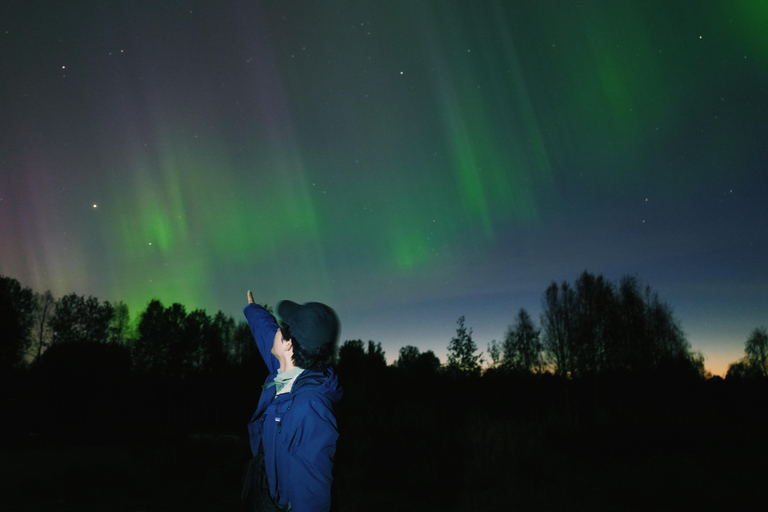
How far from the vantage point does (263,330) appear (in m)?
3.64

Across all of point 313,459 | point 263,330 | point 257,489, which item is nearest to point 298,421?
point 313,459

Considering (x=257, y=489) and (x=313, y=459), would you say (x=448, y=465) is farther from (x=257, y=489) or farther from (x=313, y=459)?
(x=313, y=459)

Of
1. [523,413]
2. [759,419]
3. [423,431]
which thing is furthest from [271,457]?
[759,419]

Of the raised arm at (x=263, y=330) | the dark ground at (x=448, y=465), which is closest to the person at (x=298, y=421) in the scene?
the raised arm at (x=263, y=330)

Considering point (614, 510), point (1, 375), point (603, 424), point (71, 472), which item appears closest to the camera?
point (614, 510)

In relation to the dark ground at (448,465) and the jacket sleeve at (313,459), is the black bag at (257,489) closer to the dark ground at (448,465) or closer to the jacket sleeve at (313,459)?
the jacket sleeve at (313,459)

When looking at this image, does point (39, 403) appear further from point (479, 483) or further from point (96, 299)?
point (96, 299)

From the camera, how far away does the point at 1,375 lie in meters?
27.2

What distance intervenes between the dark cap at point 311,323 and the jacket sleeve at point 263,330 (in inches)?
26.1

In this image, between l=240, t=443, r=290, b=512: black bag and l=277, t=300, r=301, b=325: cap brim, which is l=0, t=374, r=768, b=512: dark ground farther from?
l=277, t=300, r=301, b=325: cap brim

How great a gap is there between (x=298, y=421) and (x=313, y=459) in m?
0.20

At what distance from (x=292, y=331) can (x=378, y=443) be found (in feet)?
28.9

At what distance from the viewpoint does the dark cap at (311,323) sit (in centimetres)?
265

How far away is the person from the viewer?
2215 millimetres
